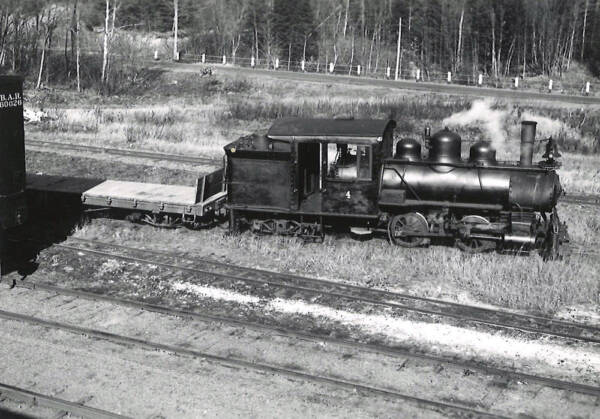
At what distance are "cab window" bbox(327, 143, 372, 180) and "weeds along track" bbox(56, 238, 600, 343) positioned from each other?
2467 mm

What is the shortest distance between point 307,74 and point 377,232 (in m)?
33.8

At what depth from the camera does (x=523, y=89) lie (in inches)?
1785

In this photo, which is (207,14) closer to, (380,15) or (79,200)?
(380,15)

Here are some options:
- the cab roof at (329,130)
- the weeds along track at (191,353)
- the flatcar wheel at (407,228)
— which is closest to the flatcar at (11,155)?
the weeds along track at (191,353)

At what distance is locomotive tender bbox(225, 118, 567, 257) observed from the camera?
46.0 ft

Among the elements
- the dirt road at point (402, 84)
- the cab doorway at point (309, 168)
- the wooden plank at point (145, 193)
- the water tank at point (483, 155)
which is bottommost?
the wooden plank at point (145, 193)

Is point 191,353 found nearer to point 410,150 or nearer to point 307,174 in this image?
point 307,174

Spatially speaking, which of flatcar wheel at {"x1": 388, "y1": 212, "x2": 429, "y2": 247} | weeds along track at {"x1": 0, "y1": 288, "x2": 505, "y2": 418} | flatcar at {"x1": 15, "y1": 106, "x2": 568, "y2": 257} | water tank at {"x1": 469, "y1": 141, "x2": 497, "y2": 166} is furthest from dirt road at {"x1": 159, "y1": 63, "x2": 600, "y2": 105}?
weeds along track at {"x1": 0, "y1": 288, "x2": 505, "y2": 418}

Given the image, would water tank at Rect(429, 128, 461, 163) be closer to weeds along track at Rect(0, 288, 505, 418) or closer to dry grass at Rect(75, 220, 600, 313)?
dry grass at Rect(75, 220, 600, 313)

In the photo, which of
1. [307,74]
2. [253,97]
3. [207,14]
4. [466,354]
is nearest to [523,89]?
[307,74]

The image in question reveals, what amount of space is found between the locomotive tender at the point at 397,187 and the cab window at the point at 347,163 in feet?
0.07

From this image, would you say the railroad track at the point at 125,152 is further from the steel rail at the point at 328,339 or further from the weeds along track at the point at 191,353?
the weeds along track at the point at 191,353

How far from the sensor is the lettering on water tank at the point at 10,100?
40.1 feet

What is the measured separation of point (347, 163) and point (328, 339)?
4996 mm
